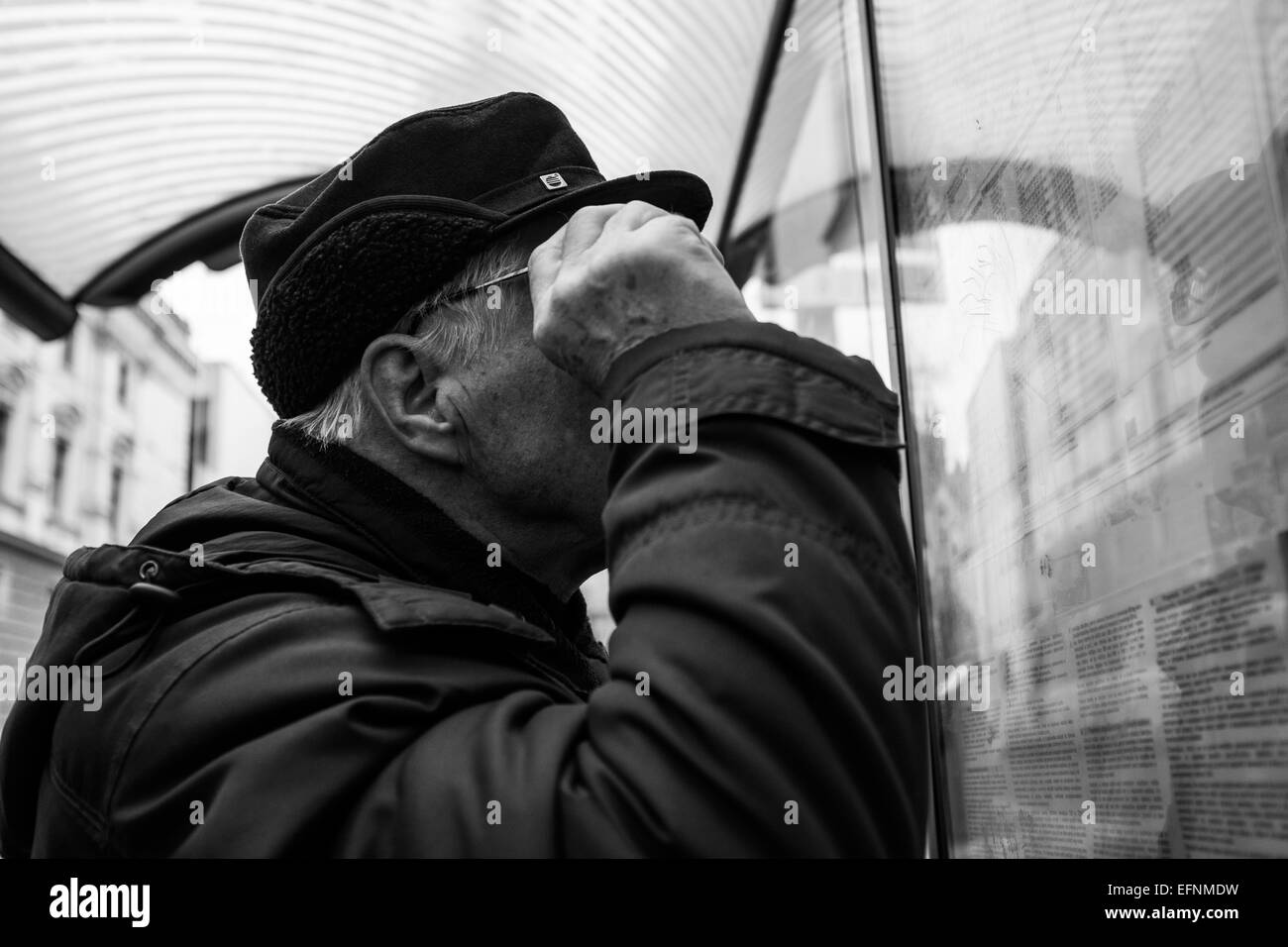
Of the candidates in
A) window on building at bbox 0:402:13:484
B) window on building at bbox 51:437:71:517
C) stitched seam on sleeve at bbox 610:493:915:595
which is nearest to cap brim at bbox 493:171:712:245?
stitched seam on sleeve at bbox 610:493:915:595

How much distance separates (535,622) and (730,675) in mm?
548

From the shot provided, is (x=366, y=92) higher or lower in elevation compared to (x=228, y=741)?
higher

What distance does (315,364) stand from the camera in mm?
1457

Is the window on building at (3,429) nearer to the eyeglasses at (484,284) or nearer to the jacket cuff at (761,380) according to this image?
the eyeglasses at (484,284)

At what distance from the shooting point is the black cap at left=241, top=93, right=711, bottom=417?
140 centimetres

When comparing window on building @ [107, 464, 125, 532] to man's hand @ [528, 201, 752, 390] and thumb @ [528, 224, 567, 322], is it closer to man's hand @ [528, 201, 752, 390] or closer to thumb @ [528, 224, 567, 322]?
thumb @ [528, 224, 567, 322]

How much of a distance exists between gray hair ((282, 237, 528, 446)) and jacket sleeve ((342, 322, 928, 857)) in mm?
450

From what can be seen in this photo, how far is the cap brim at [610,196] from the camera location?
55.4 inches

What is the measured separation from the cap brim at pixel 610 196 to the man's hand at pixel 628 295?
0.30m

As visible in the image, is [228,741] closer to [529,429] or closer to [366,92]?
[529,429]

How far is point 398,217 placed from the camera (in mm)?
1403

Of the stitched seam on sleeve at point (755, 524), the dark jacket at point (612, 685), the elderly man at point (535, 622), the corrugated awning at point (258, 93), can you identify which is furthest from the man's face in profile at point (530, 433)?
the corrugated awning at point (258, 93)

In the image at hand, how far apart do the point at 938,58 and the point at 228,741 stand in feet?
4.50

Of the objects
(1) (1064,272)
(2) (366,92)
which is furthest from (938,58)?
(2) (366,92)
